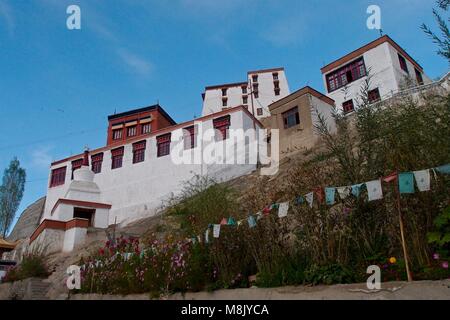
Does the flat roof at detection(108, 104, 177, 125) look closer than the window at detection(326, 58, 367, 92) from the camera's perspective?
No

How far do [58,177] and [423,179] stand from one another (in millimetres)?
35085

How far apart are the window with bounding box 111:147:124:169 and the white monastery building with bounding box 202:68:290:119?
668 inches

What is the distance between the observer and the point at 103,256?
11945mm

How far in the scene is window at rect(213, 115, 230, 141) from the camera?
27.5m

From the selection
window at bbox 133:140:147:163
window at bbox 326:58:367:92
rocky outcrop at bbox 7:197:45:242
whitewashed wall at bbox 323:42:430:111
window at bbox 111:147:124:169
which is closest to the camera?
whitewashed wall at bbox 323:42:430:111

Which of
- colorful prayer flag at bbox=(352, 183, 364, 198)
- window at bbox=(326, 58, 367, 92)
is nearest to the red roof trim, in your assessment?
window at bbox=(326, 58, 367, 92)

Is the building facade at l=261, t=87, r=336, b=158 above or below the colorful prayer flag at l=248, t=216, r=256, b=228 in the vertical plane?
above

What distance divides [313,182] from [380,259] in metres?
2.01

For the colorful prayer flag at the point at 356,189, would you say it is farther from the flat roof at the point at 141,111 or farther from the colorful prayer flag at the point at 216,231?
the flat roof at the point at 141,111

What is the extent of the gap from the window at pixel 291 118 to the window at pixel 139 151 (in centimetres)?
1240

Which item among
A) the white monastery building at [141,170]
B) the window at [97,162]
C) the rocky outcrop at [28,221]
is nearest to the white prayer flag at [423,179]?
the white monastery building at [141,170]

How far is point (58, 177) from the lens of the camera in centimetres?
3459

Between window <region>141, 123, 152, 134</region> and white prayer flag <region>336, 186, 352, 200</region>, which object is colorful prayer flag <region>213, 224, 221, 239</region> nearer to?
white prayer flag <region>336, 186, 352, 200</region>
